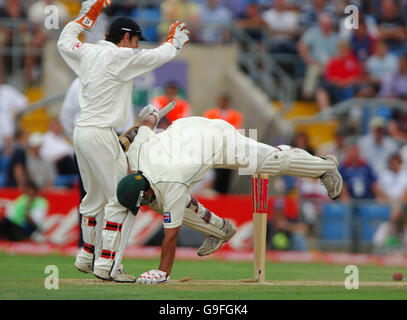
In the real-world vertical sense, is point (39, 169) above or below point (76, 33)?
below

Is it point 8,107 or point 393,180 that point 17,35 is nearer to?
point 8,107

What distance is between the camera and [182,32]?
9.76 meters

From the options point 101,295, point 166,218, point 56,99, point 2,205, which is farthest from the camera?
point 56,99

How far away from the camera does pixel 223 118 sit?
1791 centimetres

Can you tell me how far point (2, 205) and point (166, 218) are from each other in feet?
26.1

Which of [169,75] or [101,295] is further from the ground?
[169,75]

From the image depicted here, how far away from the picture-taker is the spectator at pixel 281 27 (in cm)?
2120

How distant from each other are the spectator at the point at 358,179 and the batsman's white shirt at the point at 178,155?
813cm

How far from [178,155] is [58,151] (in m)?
8.95

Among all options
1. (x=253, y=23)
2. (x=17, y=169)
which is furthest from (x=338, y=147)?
(x=17, y=169)

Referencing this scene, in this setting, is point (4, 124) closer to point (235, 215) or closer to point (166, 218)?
point (235, 215)

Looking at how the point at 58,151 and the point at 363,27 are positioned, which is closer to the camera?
the point at 58,151
